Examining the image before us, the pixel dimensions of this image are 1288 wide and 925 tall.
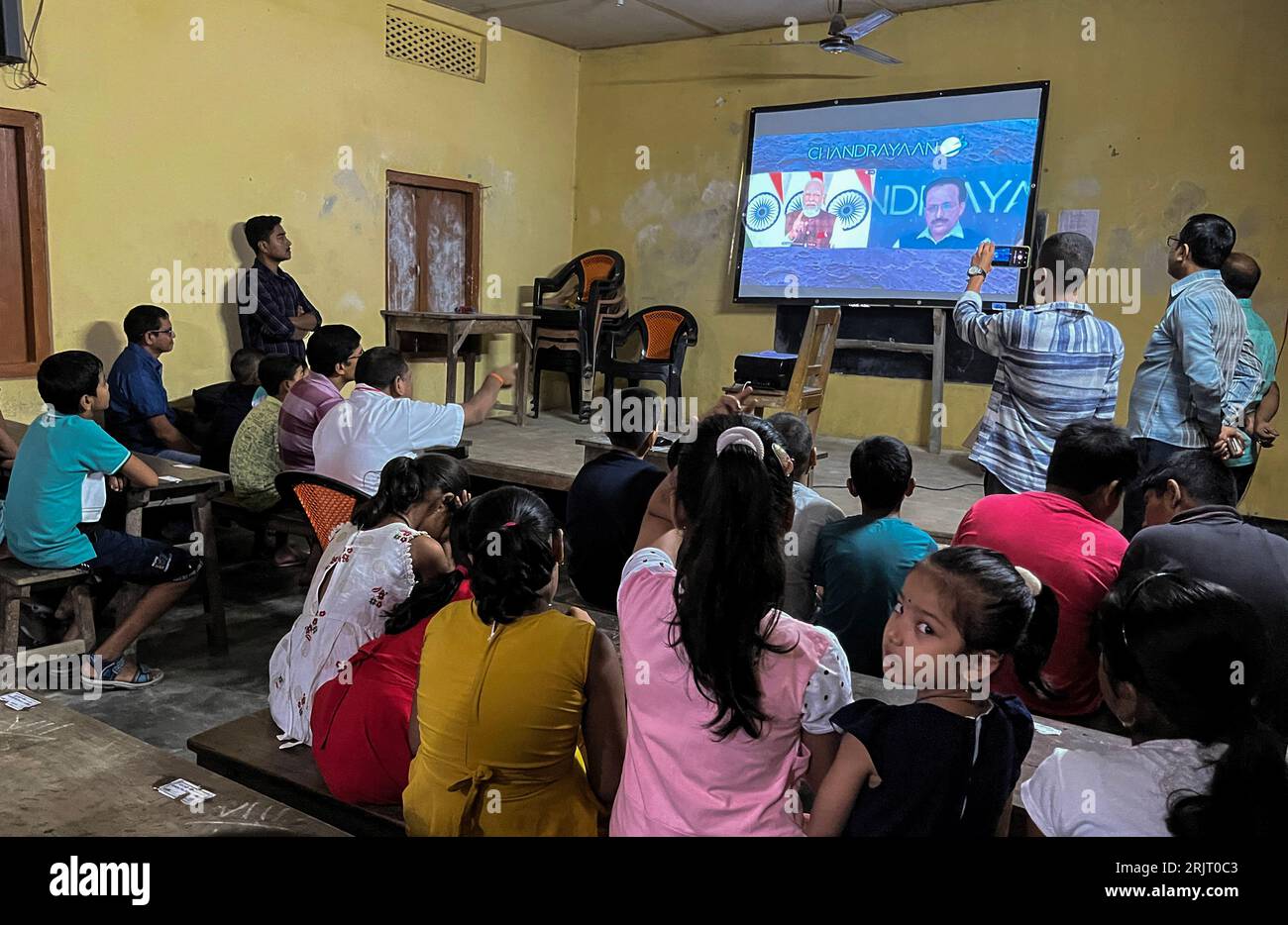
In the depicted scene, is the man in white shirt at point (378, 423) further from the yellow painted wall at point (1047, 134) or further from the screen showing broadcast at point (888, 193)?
the yellow painted wall at point (1047, 134)

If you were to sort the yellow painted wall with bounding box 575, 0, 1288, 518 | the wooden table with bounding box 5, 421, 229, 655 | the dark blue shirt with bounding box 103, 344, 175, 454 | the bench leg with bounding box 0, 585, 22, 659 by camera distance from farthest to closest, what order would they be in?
the yellow painted wall with bounding box 575, 0, 1288, 518 < the dark blue shirt with bounding box 103, 344, 175, 454 < the wooden table with bounding box 5, 421, 229, 655 < the bench leg with bounding box 0, 585, 22, 659

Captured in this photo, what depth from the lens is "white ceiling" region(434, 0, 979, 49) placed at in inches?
236

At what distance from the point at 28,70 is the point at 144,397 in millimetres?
1756

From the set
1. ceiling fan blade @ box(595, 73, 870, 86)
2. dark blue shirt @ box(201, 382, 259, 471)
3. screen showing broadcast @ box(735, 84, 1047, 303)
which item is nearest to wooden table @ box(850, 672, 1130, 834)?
dark blue shirt @ box(201, 382, 259, 471)

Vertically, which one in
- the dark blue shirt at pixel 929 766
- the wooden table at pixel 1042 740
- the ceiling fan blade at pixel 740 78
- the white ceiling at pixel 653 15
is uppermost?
the white ceiling at pixel 653 15

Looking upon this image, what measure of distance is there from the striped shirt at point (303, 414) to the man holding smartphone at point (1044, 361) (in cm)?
232

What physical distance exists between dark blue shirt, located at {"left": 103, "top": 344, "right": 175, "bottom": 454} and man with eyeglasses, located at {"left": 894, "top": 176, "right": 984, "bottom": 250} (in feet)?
14.2

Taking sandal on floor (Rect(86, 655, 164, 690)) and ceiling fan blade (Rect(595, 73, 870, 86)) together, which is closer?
sandal on floor (Rect(86, 655, 164, 690))

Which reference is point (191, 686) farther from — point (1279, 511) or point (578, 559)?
point (1279, 511)

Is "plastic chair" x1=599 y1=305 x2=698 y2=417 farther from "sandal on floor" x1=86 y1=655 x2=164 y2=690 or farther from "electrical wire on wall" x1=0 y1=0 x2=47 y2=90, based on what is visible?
"sandal on floor" x1=86 y1=655 x2=164 y2=690

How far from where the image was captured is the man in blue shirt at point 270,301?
5.43m

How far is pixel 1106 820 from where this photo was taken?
120 centimetres

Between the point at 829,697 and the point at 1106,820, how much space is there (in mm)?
365

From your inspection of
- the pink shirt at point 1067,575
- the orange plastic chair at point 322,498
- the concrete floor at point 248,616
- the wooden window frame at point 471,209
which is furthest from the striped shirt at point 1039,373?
Result: the wooden window frame at point 471,209
